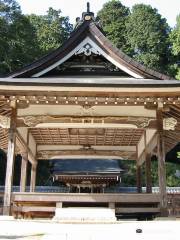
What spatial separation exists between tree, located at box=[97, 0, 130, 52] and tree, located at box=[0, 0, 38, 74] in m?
11.2

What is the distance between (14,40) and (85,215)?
98.8 feet

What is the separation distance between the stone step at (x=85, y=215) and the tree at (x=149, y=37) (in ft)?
100

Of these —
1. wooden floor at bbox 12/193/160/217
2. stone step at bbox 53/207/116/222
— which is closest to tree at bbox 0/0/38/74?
wooden floor at bbox 12/193/160/217

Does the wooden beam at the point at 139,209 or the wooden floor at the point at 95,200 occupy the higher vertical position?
the wooden floor at the point at 95,200

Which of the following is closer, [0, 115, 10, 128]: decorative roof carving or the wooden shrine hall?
the wooden shrine hall

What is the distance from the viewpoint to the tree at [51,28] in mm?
42938

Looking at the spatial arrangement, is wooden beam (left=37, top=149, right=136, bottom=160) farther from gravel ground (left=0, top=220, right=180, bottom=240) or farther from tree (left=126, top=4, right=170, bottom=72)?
tree (left=126, top=4, right=170, bottom=72)

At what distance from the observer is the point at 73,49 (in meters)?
11.4

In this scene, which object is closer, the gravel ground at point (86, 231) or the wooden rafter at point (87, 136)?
the gravel ground at point (86, 231)

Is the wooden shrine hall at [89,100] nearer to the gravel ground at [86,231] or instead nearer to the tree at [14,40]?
the gravel ground at [86,231]

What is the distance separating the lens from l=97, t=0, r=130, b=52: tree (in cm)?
4516

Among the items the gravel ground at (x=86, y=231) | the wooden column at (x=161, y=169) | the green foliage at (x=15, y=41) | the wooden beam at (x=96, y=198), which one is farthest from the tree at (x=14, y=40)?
the gravel ground at (x=86, y=231)

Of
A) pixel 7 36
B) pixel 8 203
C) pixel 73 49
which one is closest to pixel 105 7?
pixel 7 36

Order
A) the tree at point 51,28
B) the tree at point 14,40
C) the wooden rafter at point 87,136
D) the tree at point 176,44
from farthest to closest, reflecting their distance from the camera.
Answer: the tree at point 51,28 → the tree at point 14,40 → the tree at point 176,44 → the wooden rafter at point 87,136
